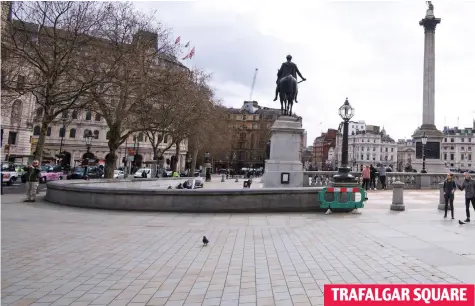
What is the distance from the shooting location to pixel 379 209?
14133mm

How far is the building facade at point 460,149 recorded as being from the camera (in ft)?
438

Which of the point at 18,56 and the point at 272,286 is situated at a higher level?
the point at 18,56

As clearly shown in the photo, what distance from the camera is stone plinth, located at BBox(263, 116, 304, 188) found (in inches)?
747

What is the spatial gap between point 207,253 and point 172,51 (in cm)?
2569

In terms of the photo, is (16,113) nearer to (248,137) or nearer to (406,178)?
(406,178)

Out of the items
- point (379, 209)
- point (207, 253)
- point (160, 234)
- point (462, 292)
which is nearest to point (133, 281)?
point (207, 253)

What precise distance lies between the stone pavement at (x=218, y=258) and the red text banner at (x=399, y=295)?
12.3 inches

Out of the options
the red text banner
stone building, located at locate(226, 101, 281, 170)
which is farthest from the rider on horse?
stone building, located at locate(226, 101, 281, 170)

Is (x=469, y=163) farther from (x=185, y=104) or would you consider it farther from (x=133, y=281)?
(x=133, y=281)

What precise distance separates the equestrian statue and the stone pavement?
9927 millimetres

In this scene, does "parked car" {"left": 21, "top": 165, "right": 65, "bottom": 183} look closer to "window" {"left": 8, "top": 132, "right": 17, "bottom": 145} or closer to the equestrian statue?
"window" {"left": 8, "top": 132, "right": 17, "bottom": 145}

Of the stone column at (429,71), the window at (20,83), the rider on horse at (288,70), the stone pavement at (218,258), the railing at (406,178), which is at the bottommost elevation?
the stone pavement at (218,258)

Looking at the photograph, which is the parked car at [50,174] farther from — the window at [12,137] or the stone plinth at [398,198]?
the stone plinth at [398,198]

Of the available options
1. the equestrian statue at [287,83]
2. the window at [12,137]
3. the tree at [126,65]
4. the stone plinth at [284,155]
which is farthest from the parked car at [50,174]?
the equestrian statue at [287,83]
